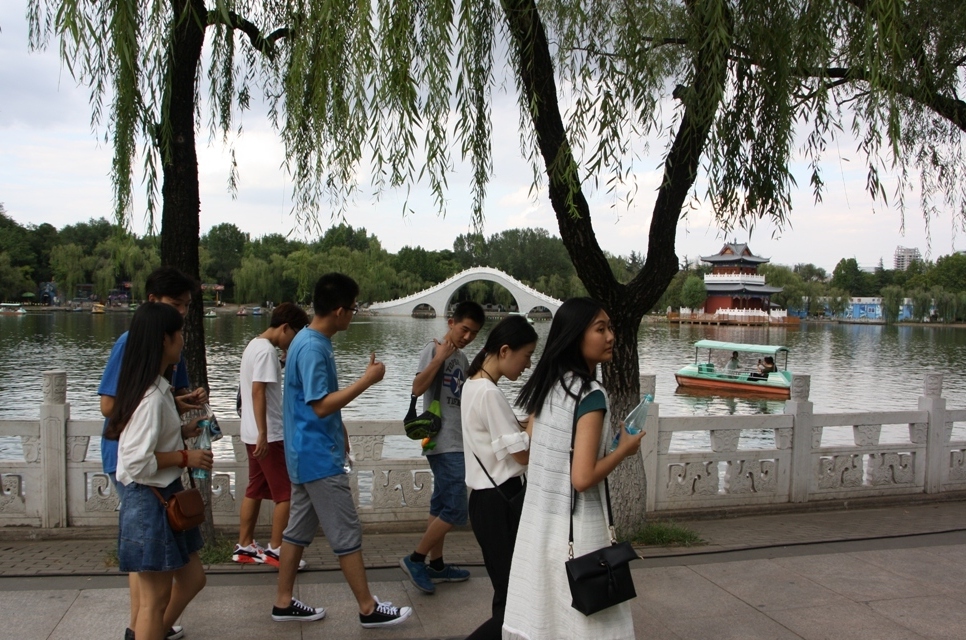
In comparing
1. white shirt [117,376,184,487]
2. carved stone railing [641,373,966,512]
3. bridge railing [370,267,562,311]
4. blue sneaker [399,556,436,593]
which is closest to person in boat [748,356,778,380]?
carved stone railing [641,373,966,512]

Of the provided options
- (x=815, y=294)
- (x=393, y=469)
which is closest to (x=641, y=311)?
(x=393, y=469)

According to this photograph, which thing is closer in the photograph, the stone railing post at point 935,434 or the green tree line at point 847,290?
the stone railing post at point 935,434

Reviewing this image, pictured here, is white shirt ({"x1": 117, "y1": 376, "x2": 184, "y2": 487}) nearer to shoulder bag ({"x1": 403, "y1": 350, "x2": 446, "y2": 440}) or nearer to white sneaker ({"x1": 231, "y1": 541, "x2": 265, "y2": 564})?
shoulder bag ({"x1": 403, "y1": 350, "x2": 446, "y2": 440})

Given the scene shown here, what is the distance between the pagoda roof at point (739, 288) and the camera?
2931 inches

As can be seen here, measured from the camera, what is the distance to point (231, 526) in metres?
5.16

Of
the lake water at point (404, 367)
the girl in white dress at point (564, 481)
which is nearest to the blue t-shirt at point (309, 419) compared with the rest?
the girl in white dress at point (564, 481)

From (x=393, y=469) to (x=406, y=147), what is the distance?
2737 mm

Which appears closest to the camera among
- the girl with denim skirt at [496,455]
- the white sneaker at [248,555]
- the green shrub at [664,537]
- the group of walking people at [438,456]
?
the group of walking people at [438,456]

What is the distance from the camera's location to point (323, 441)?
3.43m

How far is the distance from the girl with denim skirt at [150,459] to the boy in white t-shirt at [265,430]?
136 centimetres

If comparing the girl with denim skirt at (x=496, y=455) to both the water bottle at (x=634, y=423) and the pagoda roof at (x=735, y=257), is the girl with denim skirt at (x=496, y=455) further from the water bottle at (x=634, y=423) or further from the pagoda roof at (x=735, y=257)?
the pagoda roof at (x=735, y=257)

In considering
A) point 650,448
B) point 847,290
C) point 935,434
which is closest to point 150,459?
point 650,448

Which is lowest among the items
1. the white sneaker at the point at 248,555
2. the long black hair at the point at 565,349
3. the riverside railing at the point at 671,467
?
the white sneaker at the point at 248,555

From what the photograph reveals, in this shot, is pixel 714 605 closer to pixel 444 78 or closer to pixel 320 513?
pixel 320 513
